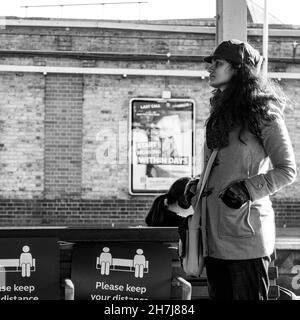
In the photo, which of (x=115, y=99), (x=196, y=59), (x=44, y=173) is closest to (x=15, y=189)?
(x=44, y=173)

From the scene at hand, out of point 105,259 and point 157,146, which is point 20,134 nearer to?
point 157,146

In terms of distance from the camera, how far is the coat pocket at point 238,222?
2309 millimetres

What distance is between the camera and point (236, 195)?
2236 mm

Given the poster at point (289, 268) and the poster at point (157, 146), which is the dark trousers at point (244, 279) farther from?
the poster at point (157, 146)

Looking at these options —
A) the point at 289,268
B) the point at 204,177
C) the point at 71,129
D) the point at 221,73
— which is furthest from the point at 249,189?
the point at 71,129

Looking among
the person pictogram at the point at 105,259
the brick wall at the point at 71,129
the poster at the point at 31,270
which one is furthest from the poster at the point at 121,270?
the brick wall at the point at 71,129

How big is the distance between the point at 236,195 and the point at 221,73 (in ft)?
1.85

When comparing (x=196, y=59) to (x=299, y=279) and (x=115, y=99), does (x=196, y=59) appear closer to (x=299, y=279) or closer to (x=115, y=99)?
(x=115, y=99)

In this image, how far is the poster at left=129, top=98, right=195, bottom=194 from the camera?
11.4 m

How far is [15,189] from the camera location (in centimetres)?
1122

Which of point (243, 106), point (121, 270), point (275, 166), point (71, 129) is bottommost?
point (121, 270)

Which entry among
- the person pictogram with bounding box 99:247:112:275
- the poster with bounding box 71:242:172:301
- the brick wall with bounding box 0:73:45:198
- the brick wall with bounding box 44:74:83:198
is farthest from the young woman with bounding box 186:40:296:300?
the brick wall with bounding box 0:73:45:198

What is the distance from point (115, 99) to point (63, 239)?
816cm
